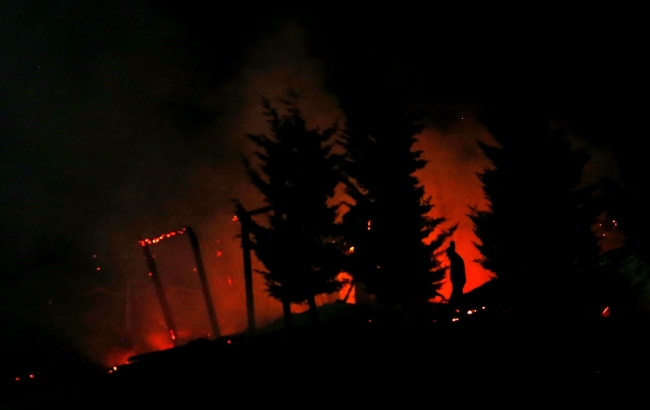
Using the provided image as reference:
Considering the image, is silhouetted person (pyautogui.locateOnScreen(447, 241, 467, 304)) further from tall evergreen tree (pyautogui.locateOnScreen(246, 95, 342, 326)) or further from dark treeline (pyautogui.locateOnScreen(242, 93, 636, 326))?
tall evergreen tree (pyautogui.locateOnScreen(246, 95, 342, 326))

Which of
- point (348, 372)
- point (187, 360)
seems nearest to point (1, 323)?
point (187, 360)

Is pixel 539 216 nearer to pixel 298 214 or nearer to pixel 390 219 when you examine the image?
pixel 390 219

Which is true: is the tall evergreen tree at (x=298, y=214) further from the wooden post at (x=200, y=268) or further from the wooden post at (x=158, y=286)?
the wooden post at (x=158, y=286)

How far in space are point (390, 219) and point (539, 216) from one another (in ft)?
15.2

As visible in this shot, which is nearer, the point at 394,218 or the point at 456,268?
the point at 456,268

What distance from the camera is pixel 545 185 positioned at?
48.5 feet

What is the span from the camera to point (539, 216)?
48.2 feet

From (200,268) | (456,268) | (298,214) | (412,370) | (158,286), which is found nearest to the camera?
(412,370)

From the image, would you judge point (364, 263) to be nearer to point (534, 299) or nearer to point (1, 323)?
point (534, 299)

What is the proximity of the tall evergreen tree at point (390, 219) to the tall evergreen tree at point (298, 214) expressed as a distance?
87 centimetres

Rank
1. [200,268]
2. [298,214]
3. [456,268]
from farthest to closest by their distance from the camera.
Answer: [200,268], [298,214], [456,268]

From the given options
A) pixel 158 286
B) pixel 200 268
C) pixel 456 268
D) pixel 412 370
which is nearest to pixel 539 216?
pixel 456 268

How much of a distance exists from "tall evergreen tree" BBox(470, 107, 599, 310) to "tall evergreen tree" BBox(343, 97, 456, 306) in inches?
82.6

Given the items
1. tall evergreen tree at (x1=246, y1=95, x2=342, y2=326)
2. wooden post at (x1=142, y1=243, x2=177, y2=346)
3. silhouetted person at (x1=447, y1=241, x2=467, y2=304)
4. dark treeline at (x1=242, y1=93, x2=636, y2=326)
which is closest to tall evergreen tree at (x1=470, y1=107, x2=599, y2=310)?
dark treeline at (x1=242, y1=93, x2=636, y2=326)
